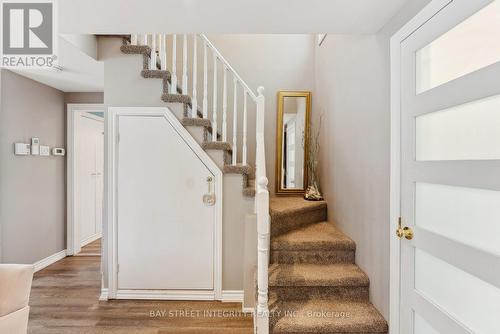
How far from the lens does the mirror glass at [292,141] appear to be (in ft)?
12.1

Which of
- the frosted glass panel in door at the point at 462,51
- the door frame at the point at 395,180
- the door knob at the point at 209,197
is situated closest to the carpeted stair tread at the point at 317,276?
the door frame at the point at 395,180

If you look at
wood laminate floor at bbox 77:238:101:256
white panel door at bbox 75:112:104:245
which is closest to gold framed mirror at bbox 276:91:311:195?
wood laminate floor at bbox 77:238:101:256

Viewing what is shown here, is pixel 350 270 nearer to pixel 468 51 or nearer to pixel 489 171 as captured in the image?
pixel 489 171

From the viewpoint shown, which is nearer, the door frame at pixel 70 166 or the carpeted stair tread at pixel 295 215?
the carpeted stair tread at pixel 295 215

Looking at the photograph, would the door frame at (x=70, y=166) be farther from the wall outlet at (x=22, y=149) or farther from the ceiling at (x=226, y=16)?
the ceiling at (x=226, y=16)

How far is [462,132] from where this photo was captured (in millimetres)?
1189

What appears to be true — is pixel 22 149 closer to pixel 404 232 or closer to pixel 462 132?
pixel 404 232

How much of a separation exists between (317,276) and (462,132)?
1.40m

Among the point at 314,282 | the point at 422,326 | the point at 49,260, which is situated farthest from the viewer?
the point at 49,260

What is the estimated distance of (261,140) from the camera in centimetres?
221

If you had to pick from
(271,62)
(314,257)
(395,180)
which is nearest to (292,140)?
(271,62)

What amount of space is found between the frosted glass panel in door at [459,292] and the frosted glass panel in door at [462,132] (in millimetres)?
504

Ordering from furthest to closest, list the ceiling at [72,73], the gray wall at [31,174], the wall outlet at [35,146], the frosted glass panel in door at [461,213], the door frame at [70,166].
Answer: the door frame at [70,166], the wall outlet at [35,146], the gray wall at [31,174], the ceiling at [72,73], the frosted glass panel in door at [461,213]

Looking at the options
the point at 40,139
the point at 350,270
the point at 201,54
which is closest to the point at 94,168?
the point at 40,139
